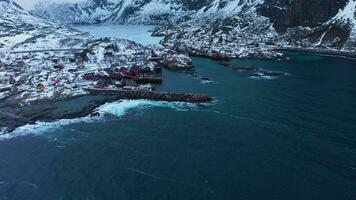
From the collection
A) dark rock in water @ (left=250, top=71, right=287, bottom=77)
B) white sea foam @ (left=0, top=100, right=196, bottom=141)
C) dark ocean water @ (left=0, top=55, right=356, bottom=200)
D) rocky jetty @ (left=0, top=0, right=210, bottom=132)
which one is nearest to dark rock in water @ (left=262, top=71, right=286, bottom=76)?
dark rock in water @ (left=250, top=71, right=287, bottom=77)

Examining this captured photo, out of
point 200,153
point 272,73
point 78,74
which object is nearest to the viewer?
point 200,153

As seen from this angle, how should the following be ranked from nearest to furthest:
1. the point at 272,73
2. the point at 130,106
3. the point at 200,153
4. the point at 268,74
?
the point at 200,153, the point at 130,106, the point at 268,74, the point at 272,73

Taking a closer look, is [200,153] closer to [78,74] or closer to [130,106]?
[130,106]

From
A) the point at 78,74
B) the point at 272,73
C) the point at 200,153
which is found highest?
A: the point at 272,73

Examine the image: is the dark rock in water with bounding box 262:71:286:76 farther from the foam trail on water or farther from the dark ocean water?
the foam trail on water

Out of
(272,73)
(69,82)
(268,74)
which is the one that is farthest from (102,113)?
(272,73)

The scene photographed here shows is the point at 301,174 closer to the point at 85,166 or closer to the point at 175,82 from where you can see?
the point at 85,166

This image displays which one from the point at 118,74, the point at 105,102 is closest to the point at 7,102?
the point at 105,102
